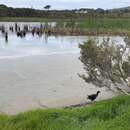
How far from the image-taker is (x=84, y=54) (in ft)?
35.3

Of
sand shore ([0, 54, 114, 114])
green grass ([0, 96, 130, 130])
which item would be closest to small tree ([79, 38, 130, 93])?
sand shore ([0, 54, 114, 114])

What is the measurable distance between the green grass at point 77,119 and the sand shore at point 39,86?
360cm

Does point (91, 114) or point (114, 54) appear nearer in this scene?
point (91, 114)

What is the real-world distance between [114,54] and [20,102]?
3.13m

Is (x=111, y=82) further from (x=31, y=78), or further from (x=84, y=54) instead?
(x=31, y=78)

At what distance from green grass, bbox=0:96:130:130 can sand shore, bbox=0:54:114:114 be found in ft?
11.8

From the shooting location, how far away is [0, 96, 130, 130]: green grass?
6.49 m

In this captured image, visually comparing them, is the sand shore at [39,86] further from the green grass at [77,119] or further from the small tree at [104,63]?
the green grass at [77,119]

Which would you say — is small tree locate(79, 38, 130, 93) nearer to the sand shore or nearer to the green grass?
the sand shore

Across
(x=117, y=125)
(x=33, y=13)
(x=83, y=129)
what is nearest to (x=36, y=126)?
(x=83, y=129)

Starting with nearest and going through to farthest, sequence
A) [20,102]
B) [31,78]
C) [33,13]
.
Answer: [20,102] → [31,78] → [33,13]

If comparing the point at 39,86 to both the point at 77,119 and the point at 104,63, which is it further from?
the point at 77,119

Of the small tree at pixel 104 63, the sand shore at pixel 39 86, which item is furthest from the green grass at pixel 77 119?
the sand shore at pixel 39 86

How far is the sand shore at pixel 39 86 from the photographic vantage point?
11.8 m
